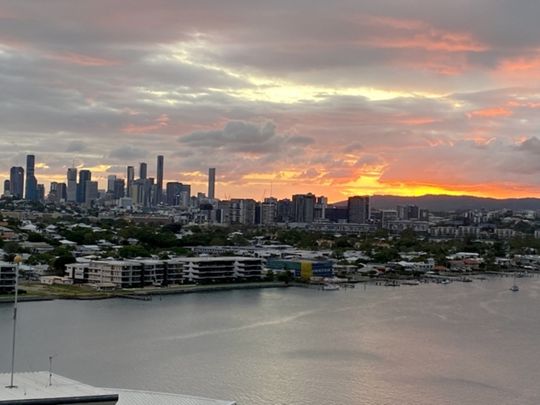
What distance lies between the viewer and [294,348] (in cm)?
779

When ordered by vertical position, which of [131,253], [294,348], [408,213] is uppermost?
[408,213]

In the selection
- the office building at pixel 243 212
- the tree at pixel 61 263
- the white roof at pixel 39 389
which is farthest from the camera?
the office building at pixel 243 212

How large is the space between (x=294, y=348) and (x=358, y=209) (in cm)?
3908

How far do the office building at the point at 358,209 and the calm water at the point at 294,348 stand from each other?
34.2 metres

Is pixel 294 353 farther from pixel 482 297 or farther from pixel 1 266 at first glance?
pixel 482 297

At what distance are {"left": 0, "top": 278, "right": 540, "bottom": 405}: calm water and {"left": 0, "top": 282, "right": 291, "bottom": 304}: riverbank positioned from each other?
0.35 metres

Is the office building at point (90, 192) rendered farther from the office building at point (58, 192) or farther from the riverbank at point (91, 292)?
the riverbank at point (91, 292)

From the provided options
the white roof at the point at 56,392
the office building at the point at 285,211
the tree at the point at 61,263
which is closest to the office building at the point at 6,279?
the tree at the point at 61,263

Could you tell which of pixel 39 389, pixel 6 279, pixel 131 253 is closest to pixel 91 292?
pixel 6 279

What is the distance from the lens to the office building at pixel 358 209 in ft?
152

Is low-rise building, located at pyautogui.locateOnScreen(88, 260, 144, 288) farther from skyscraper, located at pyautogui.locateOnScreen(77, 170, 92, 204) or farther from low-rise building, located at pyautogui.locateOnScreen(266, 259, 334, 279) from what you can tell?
skyscraper, located at pyautogui.locateOnScreen(77, 170, 92, 204)

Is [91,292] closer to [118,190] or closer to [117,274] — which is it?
[117,274]

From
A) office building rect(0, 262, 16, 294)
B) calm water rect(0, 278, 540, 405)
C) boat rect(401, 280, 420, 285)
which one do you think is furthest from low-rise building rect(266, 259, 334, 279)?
office building rect(0, 262, 16, 294)

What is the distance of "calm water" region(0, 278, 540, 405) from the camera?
20.5ft
